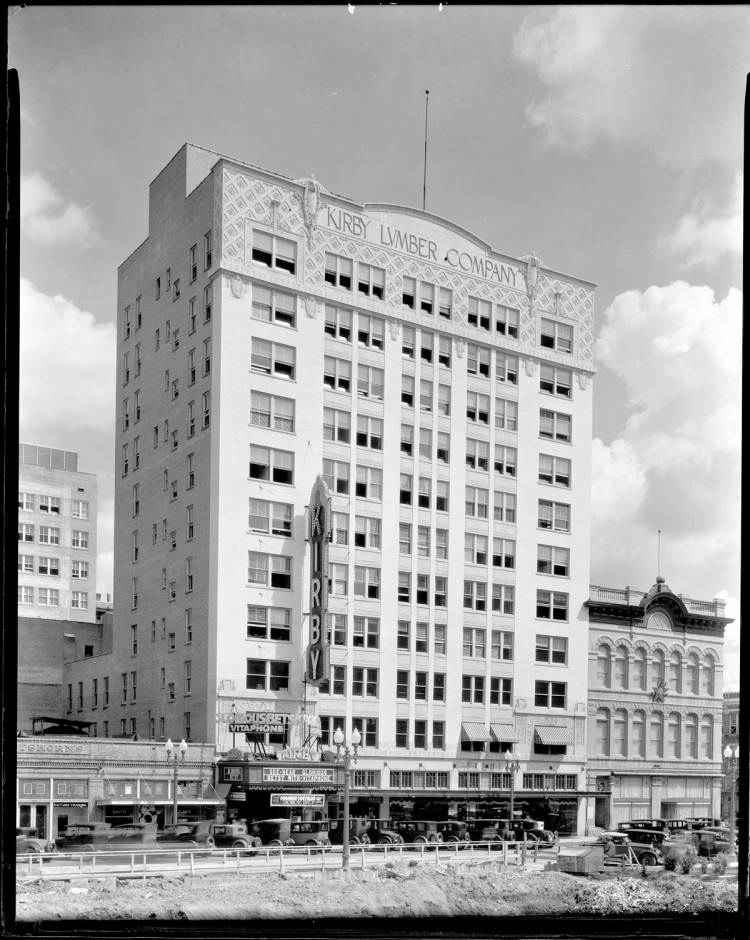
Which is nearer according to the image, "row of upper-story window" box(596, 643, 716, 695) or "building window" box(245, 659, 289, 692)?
"building window" box(245, 659, 289, 692)

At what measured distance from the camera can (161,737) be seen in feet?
45.1

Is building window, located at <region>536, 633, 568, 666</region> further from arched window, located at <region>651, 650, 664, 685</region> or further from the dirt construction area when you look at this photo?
the dirt construction area

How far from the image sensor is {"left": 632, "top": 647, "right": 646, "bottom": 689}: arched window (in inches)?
543

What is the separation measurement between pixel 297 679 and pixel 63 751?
3.02m

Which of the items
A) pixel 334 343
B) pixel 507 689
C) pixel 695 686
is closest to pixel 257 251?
pixel 334 343

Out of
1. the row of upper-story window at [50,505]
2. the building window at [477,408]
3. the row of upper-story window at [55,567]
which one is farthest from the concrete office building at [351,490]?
the row of upper-story window at [50,505]

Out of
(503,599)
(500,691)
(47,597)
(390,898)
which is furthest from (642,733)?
(390,898)

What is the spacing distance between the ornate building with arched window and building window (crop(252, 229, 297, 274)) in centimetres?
511

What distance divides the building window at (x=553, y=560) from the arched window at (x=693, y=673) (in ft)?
8.52

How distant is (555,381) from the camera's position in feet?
31.4

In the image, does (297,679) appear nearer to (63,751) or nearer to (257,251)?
(63,751)

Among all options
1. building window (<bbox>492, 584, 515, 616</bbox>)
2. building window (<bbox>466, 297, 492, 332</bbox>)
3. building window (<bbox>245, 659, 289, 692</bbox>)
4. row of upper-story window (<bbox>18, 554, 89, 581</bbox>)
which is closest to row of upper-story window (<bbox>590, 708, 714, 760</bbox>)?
building window (<bbox>492, 584, 515, 616</bbox>)

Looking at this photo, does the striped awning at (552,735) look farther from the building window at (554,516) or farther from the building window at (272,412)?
the building window at (272,412)

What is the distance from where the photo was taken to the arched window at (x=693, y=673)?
518 inches
